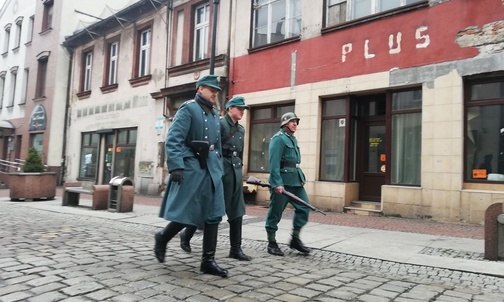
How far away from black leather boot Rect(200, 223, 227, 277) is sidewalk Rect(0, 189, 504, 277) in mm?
2043

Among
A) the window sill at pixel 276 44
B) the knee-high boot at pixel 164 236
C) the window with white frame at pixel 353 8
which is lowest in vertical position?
the knee-high boot at pixel 164 236

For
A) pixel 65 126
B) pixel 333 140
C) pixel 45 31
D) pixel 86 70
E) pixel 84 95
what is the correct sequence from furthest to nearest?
pixel 45 31 < pixel 65 126 < pixel 86 70 < pixel 84 95 < pixel 333 140

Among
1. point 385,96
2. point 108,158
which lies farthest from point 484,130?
point 108,158

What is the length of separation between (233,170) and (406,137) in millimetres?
6228

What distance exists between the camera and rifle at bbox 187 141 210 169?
153 inches

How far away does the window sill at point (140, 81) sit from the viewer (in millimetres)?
16312

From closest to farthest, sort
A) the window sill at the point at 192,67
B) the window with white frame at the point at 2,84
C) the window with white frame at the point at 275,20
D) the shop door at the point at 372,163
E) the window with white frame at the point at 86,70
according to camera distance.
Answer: the shop door at the point at 372,163, the window with white frame at the point at 275,20, the window sill at the point at 192,67, the window with white frame at the point at 86,70, the window with white frame at the point at 2,84

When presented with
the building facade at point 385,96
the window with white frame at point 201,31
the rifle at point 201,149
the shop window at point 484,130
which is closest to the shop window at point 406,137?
the building facade at point 385,96

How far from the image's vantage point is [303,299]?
325 cm

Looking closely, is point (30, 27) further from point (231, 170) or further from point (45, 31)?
point (231, 170)

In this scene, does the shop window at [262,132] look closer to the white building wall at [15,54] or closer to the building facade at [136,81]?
the building facade at [136,81]

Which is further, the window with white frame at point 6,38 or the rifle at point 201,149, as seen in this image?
the window with white frame at point 6,38

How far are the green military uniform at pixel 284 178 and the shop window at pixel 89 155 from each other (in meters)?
15.9

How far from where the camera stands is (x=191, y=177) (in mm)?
3828
